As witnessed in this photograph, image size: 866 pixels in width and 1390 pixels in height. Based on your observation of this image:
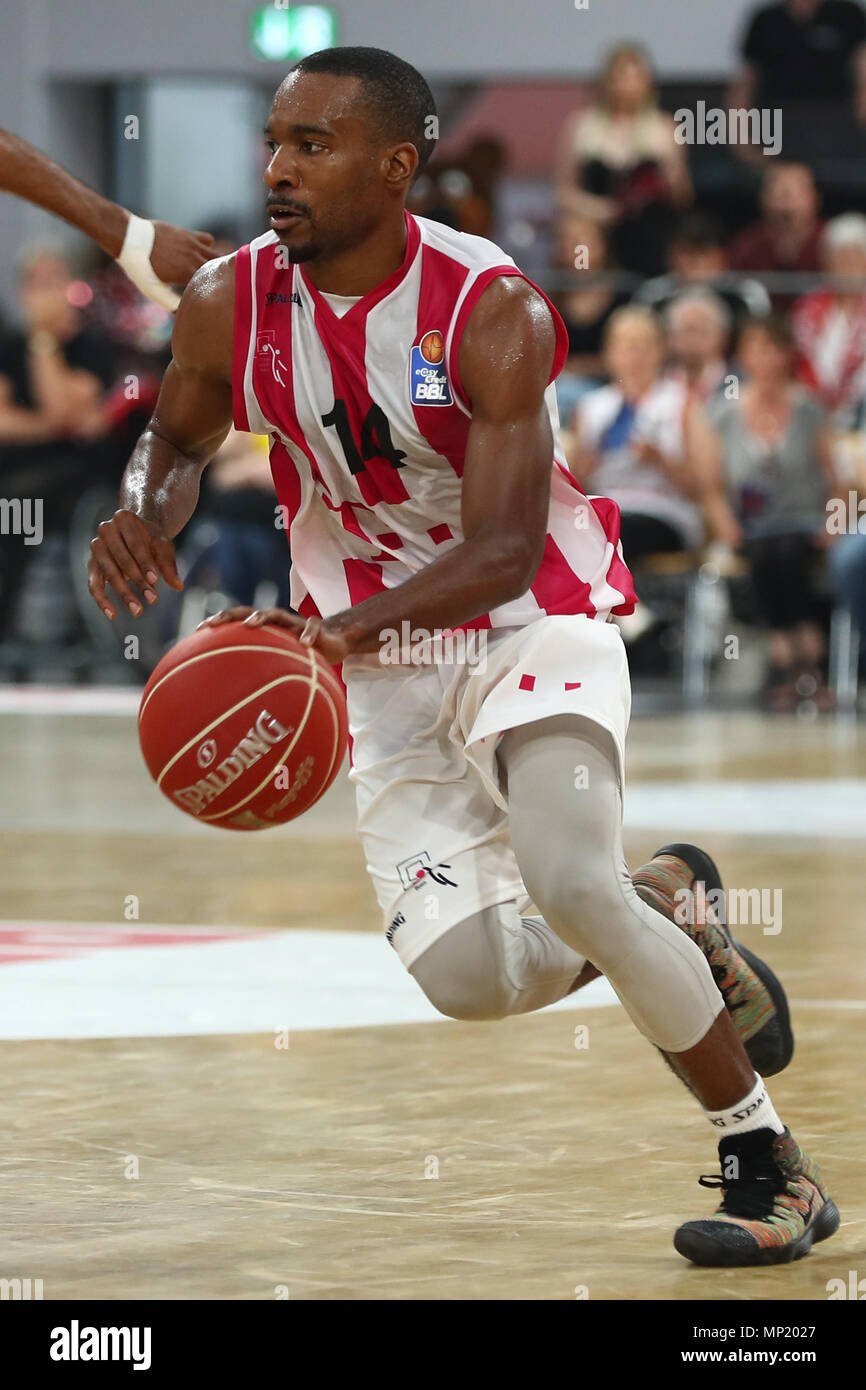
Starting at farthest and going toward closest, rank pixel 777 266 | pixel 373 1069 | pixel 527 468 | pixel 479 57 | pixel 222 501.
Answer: pixel 479 57, pixel 777 266, pixel 222 501, pixel 373 1069, pixel 527 468

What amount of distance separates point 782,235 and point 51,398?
432cm

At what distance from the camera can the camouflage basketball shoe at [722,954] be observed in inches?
148

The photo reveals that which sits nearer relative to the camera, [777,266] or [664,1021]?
[664,1021]

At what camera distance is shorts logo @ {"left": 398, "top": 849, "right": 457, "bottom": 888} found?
371cm

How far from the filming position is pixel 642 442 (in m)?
11.8

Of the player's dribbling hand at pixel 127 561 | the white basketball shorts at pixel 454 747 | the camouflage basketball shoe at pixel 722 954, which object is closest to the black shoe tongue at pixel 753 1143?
the camouflage basketball shoe at pixel 722 954

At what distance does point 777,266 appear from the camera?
1359 centimetres

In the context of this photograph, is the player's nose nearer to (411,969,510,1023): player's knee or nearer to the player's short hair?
the player's short hair

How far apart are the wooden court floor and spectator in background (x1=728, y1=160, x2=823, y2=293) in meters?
7.21

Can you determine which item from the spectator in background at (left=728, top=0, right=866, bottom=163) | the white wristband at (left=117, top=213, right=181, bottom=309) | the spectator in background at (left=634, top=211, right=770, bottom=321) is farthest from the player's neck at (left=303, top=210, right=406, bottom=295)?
the spectator in background at (left=728, top=0, right=866, bottom=163)

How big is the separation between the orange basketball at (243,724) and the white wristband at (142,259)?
3.64 feet
